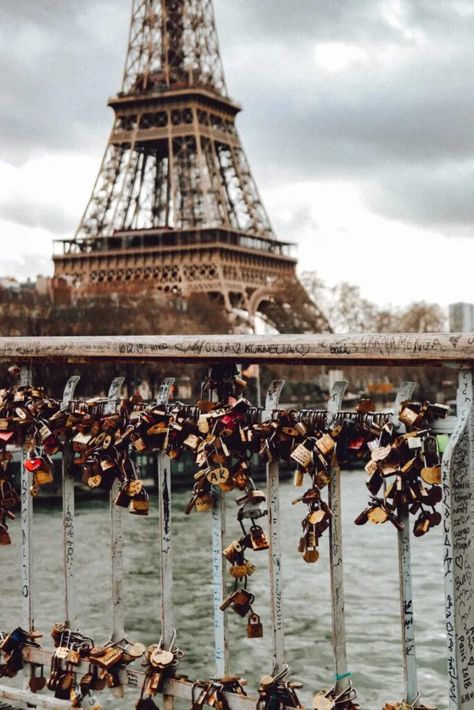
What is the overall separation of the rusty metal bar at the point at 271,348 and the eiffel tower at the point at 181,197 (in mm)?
41279

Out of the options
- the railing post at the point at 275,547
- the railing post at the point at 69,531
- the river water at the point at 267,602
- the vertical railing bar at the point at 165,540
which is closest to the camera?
the railing post at the point at 275,547

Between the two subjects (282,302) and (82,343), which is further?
(282,302)

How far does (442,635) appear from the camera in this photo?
43.1 feet

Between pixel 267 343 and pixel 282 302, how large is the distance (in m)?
46.5

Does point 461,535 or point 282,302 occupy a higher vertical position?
point 282,302

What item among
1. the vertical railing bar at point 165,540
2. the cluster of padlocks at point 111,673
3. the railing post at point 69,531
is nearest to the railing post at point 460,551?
the cluster of padlocks at point 111,673

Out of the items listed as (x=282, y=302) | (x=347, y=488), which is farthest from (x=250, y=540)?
(x=282, y=302)

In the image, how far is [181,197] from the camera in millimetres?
51938

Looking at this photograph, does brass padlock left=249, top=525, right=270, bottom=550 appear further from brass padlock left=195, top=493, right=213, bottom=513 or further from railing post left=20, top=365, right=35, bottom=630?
railing post left=20, top=365, right=35, bottom=630

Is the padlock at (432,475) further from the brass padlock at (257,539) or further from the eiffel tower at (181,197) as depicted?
the eiffel tower at (181,197)

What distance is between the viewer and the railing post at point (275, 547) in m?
2.54

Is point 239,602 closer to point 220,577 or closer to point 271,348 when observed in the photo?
point 220,577

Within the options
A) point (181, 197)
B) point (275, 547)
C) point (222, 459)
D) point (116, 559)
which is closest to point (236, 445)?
point (222, 459)

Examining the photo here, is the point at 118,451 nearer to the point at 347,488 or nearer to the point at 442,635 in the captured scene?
the point at 442,635
